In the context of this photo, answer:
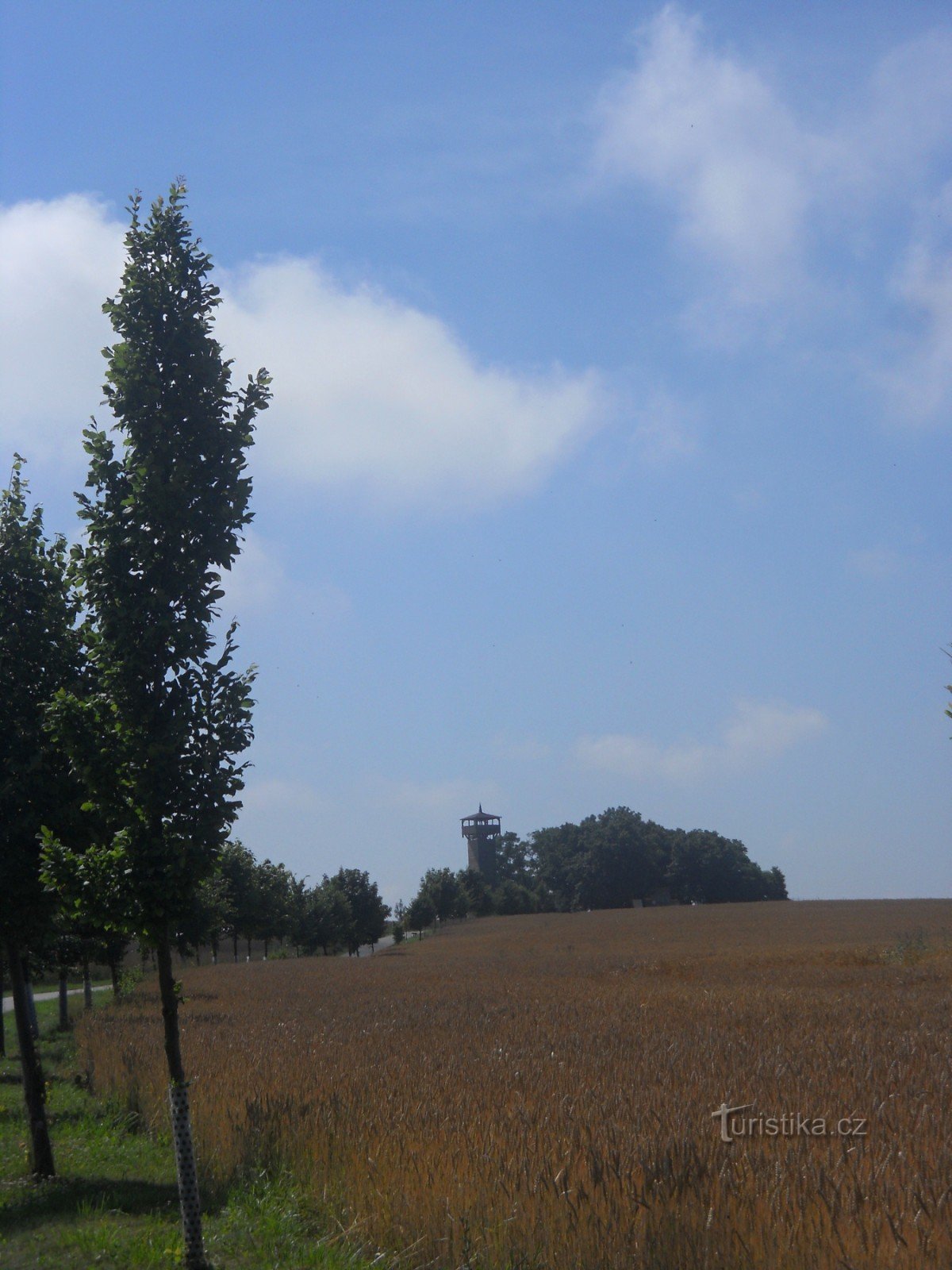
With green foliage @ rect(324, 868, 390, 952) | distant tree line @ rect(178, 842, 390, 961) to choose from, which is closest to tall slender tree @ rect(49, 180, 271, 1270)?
distant tree line @ rect(178, 842, 390, 961)

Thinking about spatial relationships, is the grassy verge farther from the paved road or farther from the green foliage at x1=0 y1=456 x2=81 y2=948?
the paved road

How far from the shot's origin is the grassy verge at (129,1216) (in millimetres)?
7914

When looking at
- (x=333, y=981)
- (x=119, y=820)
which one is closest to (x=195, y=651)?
(x=119, y=820)

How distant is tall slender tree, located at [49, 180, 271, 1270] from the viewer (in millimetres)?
8641

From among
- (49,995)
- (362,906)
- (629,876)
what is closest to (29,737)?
(49,995)

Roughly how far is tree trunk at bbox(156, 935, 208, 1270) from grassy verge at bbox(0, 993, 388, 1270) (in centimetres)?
27

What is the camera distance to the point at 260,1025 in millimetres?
19906

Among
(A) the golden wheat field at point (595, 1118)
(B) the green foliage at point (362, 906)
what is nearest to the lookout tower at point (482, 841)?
(B) the green foliage at point (362, 906)

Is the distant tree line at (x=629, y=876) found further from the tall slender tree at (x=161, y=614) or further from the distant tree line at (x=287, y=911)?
the tall slender tree at (x=161, y=614)

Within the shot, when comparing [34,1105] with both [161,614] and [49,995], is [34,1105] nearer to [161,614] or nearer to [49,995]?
[161,614]

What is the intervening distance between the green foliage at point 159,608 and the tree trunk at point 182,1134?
1.64ft

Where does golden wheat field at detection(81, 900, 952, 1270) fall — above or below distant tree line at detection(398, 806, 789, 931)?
above

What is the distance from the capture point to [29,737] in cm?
1148

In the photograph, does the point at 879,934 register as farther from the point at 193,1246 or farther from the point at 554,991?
the point at 193,1246
